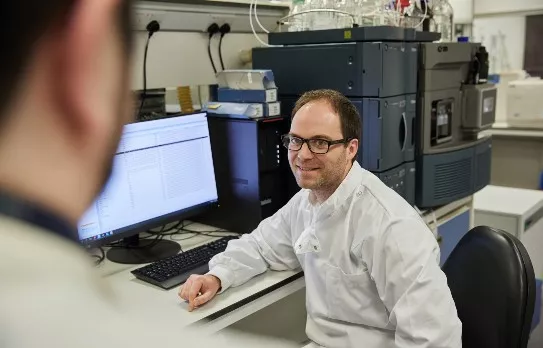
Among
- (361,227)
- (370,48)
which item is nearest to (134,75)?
(361,227)

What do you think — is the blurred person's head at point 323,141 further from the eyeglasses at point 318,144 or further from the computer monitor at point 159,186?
the computer monitor at point 159,186

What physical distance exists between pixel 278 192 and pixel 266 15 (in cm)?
93

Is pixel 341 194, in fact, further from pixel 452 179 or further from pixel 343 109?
pixel 452 179

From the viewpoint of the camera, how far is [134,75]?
312 mm

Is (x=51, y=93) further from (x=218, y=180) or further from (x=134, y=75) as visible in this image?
(x=218, y=180)

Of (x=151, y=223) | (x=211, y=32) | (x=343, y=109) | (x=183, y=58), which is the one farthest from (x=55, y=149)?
(x=211, y=32)

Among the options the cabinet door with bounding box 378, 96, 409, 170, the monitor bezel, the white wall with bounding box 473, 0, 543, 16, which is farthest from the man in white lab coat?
the white wall with bounding box 473, 0, 543, 16

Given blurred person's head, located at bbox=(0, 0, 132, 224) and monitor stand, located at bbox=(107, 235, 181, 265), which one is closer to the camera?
blurred person's head, located at bbox=(0, 0, 132, 224)

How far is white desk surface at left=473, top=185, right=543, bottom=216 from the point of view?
2940mm

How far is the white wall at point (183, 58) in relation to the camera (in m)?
2.13

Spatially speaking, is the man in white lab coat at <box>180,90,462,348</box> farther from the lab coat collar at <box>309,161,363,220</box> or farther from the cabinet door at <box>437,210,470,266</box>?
the cabinet door at <box>437,210,470,266</box>

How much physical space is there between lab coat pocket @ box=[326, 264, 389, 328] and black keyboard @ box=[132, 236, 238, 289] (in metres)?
0.37

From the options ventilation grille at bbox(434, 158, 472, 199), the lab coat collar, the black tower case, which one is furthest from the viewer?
ventilation grille at bbox(434, 158, 472, 199)

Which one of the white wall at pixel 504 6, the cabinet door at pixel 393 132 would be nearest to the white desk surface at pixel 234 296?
the cabinet door at pixel 393 132
